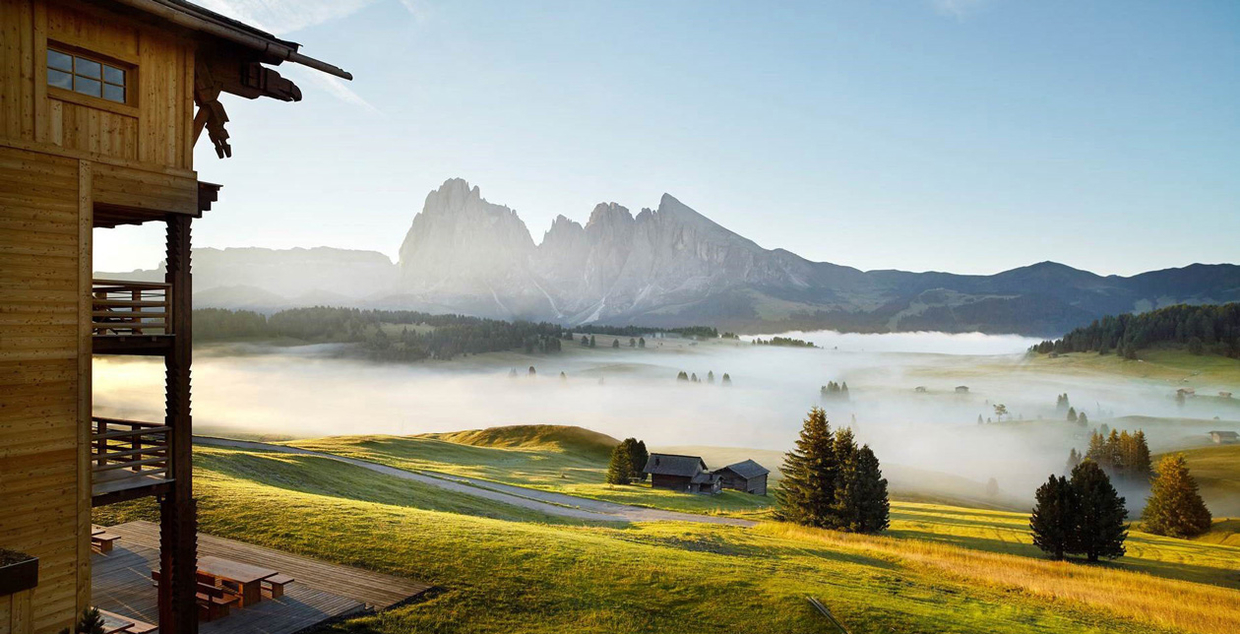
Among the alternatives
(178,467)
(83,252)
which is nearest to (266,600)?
(178,467)

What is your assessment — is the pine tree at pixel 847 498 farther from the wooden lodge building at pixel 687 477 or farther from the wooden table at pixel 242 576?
the wooden table at pixel 242 576

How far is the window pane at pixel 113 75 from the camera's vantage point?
15.6 meters

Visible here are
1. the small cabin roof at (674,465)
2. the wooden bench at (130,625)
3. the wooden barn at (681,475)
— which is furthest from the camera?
the small cabin roof at (674,465)

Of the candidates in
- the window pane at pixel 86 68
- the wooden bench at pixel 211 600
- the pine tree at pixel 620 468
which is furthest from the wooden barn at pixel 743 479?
the window pane at pixel 86 68

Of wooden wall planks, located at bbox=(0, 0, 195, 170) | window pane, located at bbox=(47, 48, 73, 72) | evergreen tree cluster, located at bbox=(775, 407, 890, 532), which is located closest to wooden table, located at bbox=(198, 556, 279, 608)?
wooden wall planks, located at bbox=(0, 0, 195, 170)

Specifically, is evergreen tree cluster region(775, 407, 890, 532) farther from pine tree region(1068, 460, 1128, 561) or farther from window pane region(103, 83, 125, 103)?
window pane region(103, 83, 125, 103)

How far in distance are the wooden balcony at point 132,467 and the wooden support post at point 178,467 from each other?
263 mm

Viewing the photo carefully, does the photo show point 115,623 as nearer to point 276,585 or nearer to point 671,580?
point 276,585

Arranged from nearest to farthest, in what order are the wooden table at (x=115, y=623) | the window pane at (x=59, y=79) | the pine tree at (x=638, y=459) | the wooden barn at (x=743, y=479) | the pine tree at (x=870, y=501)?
1. the window pane at (x=59, y=79)
2. the wooden table at (x=115, y=623)
3. the pine tree at (x=870, y=501)
4. the pine tree at (x=638, y=459)
5. the wooden barn at (x=743, y=479)

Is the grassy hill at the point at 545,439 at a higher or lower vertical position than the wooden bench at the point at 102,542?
lower

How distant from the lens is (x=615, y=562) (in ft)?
82.2

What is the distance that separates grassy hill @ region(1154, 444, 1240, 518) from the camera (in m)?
127

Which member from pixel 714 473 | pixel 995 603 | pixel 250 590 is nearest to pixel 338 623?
pixel 250 590

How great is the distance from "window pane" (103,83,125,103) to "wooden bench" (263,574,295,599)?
1316 cm
